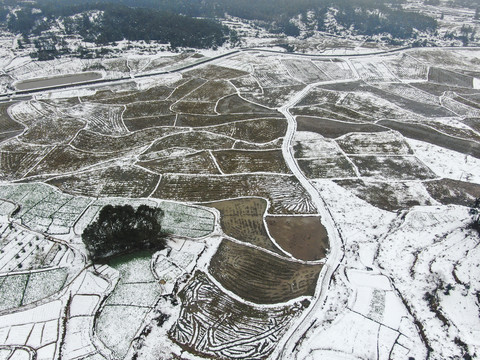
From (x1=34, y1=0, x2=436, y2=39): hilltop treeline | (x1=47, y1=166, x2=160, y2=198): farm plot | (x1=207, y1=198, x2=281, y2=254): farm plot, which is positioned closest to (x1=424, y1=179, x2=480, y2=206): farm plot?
(x1=207, y1=198, x2=281, y2=254): farm plot

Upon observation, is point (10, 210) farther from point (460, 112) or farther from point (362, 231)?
point (460, 112)

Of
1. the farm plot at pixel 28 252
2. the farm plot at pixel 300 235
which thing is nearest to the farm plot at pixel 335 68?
the farm plot at pixel 300 235

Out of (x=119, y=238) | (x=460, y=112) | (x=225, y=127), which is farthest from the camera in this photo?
(x=460, y=112)

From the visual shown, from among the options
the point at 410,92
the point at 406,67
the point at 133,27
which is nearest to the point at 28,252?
the point at 410,92

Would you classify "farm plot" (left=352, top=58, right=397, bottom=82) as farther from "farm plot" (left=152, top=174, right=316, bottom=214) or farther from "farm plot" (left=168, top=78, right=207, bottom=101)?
"farm plot" (left=152, top=174, right=316, bottom=214)

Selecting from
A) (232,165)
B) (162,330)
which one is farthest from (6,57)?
(162,330)

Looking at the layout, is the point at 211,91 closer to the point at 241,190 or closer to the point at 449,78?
the point at 241,190
